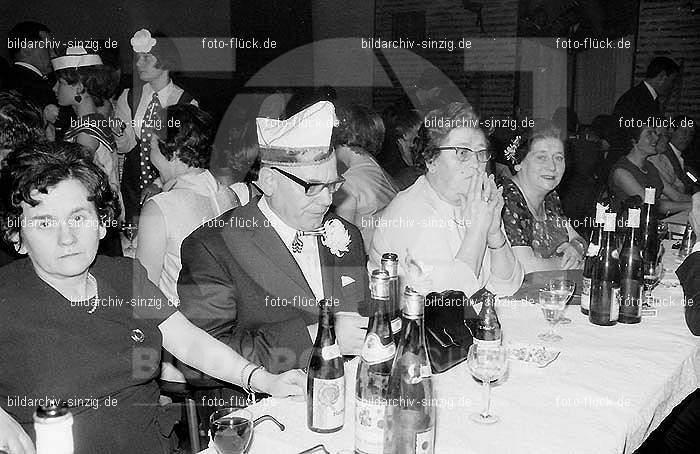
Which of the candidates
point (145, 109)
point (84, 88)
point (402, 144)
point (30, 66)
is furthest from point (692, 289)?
point (30, 66)

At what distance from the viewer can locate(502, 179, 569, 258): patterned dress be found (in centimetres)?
321

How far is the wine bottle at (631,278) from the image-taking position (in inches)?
91.3

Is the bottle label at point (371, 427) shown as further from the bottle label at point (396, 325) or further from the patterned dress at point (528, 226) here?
the patterned dress at point (528, 226)

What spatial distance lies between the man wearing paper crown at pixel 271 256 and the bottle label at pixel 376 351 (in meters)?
0.46

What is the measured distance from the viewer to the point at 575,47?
7.11 m

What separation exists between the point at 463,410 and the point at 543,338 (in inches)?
25.5

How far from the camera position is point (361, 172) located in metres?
3.66

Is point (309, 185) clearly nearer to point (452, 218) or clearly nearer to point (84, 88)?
point (452, 218)

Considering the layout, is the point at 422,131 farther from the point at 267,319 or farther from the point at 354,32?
the point at 354,32

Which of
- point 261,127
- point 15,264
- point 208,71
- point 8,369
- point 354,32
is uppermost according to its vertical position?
point 354,32

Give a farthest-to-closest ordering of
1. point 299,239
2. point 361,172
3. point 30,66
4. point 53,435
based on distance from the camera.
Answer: point 30,66, point 361,172, point 299,239, point 53,435

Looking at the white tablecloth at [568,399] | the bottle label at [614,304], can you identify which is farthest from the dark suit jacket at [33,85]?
the bottle label at [614,304]

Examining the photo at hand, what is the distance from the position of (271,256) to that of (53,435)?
1218mm

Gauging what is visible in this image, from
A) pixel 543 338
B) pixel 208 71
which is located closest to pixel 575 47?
pixel 208 71
